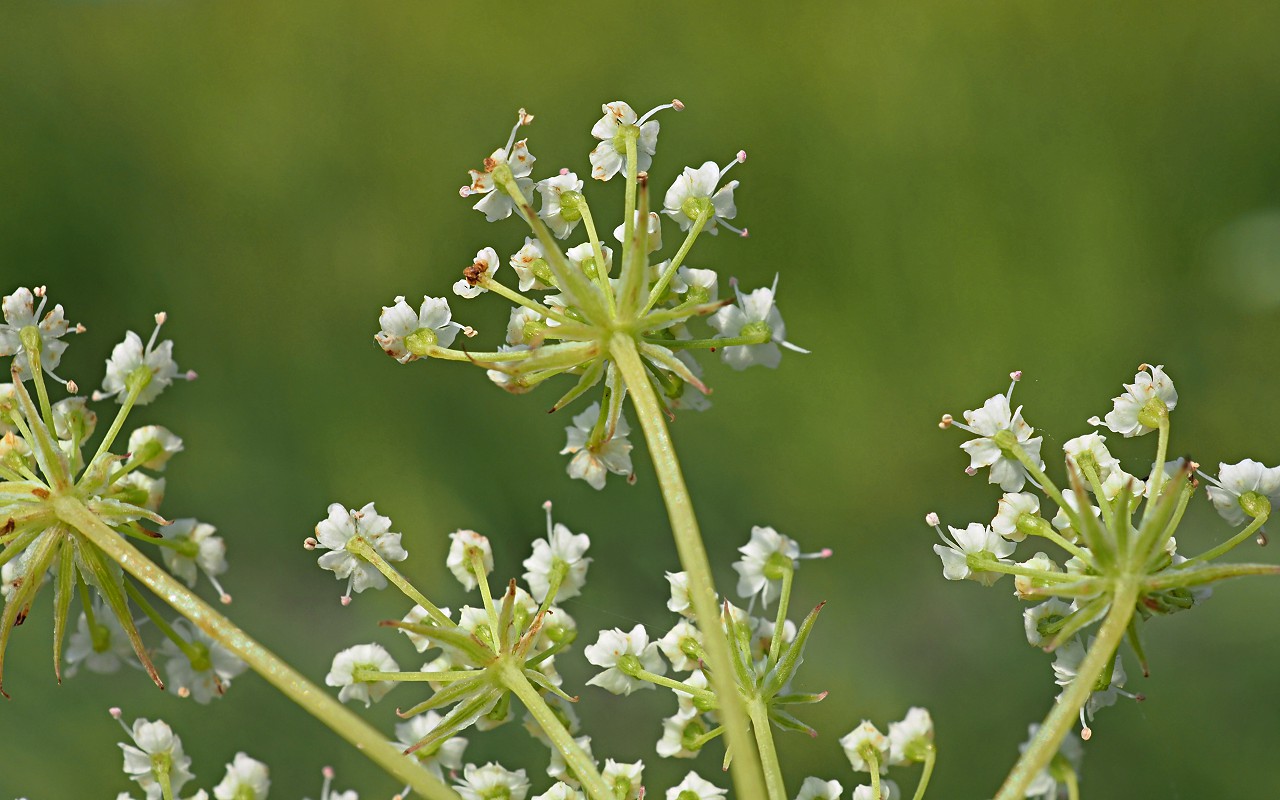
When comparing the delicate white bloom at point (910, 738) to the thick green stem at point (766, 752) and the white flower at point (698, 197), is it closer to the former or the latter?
the thick green stem at point (766, 752)

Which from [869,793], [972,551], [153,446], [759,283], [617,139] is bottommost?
[869,793]

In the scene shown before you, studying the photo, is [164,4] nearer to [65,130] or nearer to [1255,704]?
[65,130]

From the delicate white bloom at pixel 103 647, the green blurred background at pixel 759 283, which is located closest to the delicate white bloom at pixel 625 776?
the delicate white bloom at pixel 103 647

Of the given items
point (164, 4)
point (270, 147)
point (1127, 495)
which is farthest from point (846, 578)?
point (164, 4)

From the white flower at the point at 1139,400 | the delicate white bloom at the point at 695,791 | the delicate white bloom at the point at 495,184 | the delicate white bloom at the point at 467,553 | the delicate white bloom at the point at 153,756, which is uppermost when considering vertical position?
the delicate white bloom at the point at 495,184

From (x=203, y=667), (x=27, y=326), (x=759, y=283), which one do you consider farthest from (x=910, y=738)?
(x=759, y=283)

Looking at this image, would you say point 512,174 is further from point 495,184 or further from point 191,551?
point 191,551
